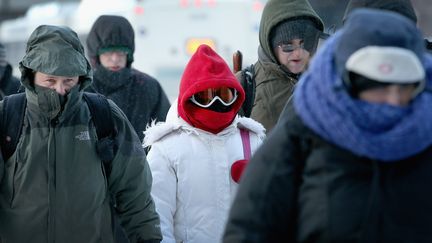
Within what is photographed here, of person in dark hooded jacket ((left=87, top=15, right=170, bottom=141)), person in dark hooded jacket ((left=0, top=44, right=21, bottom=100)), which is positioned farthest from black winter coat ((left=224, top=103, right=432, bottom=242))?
person in dark hooded jacket ((left=0, top=44, right=21, bottom=100))

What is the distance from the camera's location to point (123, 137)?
220 inches

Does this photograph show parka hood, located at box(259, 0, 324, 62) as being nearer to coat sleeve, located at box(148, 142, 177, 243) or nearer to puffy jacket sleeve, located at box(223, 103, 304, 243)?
coat sleeve, located at box(148, 142, 177, 243)

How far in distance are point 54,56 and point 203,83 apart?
0.79m

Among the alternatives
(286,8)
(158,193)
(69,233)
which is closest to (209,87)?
(158,193)

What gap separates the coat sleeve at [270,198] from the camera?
11.2ft

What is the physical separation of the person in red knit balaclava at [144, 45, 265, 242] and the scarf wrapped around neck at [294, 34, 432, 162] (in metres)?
2.06

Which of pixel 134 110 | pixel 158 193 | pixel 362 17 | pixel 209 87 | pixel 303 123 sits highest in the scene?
pixel 362 17

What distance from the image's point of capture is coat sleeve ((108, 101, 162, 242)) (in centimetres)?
553

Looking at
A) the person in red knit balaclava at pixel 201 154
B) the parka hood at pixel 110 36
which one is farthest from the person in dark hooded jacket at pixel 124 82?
the person in red knit balaclava at pixel 201 154

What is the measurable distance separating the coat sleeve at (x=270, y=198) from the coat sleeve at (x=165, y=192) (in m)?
1.97

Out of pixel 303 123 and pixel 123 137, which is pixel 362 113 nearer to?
pixel 303 123

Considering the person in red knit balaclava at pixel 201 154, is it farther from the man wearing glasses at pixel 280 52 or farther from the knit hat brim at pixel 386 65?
the knit hat brim at pixel 386 65

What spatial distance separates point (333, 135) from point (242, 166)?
6.98ft

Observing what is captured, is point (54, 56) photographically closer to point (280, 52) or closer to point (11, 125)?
point (11, 125)
